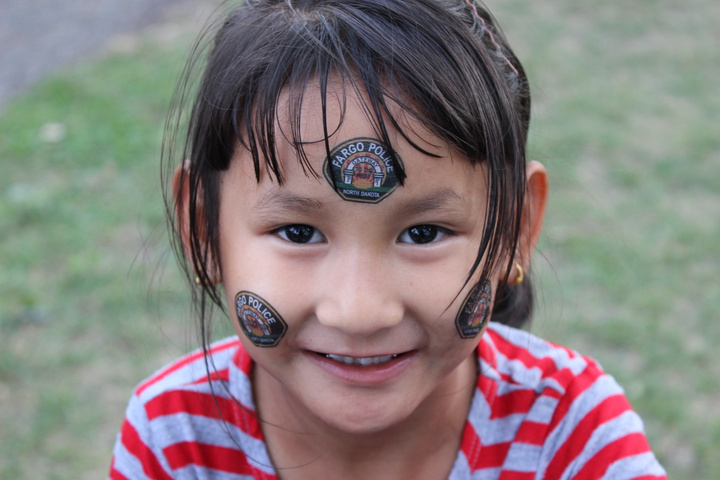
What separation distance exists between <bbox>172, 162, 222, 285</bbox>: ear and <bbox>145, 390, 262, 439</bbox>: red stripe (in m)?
0.35

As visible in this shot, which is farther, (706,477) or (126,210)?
(126,210)

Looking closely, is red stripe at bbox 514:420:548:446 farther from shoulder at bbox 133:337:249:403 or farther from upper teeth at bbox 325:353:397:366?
shoulder at bbox 133:337:249:403

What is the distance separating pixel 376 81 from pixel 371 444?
0.92 metres

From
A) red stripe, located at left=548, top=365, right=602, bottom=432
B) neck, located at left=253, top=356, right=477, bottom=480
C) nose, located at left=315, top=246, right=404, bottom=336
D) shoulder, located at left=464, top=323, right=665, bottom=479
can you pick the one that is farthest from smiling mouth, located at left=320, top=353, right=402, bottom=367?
red stripe, located at left=548, top=365, right=602, bottom=432

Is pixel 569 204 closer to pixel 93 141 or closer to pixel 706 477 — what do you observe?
pixel 706 477

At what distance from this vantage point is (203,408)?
196 cm

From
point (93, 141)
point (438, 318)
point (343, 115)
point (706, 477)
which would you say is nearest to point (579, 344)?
point (706, 477)

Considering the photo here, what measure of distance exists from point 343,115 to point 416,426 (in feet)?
2.82

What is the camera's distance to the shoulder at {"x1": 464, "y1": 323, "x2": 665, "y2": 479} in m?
1.81

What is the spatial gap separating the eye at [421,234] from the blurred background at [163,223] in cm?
93

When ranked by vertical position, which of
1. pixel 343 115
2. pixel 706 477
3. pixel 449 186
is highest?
pixel 343 115

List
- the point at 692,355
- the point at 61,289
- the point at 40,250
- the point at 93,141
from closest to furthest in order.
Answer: the point at 692,355 < the point at 61,289 < the point at 40,250 < the point at 93,141

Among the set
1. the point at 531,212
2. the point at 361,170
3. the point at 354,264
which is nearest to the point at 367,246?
the point at 354,264

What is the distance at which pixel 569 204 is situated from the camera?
4.59 meters
